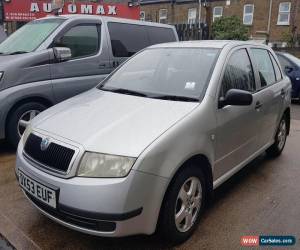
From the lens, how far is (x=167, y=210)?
9.07ft

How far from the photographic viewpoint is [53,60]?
5363mm

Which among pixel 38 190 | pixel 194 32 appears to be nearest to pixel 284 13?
pixel 194 32

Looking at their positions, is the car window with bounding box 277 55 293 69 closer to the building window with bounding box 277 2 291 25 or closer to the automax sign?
the automax sign

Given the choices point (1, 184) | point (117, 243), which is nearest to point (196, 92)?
point (117, 243)

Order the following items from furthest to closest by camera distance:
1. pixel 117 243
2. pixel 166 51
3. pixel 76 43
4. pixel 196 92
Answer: pixel 76 43 < pixel 166 51 < pixel 196 92 < pixel 117 243

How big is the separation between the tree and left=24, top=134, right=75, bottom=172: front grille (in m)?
21.3

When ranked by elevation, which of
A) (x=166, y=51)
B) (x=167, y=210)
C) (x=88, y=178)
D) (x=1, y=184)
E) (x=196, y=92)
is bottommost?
(x=1, y=184)

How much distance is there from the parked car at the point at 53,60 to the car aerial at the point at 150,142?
1.54 metres

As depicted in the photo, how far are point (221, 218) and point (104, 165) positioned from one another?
146 centimetres

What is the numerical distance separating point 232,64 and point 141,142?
1.64m

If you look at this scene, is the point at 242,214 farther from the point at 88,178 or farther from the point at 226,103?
the point at 88,178

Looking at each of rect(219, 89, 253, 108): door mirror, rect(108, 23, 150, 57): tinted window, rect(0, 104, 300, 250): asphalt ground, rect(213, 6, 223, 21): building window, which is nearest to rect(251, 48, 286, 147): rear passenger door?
rect(0, 104, 300, 250): asphalt ground

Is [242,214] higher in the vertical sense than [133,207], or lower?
lower

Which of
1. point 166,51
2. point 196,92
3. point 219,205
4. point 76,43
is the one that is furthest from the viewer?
point 76,43
